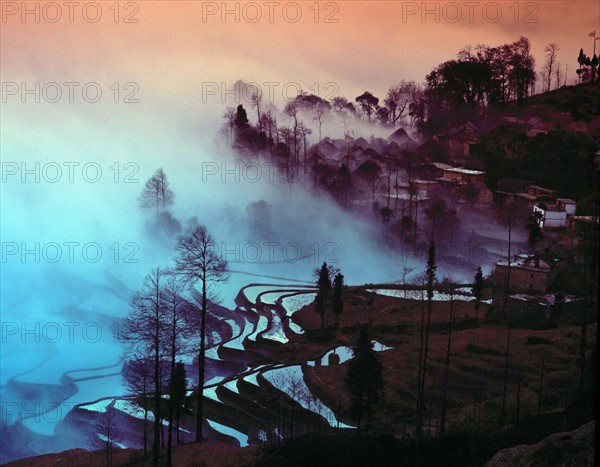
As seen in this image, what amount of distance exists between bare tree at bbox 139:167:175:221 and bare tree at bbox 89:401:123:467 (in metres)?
10.1

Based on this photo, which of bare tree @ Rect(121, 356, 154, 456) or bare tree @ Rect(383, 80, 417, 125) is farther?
bare tree @ Rect(383, 80, 417, 125)

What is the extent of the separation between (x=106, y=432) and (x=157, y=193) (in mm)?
11728

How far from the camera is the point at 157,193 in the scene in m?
22.2

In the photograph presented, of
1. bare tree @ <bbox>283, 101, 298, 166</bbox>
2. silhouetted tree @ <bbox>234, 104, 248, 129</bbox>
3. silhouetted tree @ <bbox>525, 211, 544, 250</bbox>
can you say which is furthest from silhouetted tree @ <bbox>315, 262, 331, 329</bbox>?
bare tree @ <bbox>283, 101, 298, 166</bbox>

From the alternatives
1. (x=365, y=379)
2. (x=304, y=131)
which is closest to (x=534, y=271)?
(x=365, y=379)

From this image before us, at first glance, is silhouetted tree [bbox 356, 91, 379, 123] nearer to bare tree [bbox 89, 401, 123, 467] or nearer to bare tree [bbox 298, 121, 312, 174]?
bare tree [bbox 298, 121, 312, 174]

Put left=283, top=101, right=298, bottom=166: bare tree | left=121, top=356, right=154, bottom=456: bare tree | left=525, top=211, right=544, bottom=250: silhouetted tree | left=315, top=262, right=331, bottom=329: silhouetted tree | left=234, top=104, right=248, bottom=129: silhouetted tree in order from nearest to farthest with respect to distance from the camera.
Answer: left=121, top=356, right=154, bottom=456: bare tree
left=315, top=262, right=331, bottom=329: silhouetted tree
left=525, top=211, right=544, bottom=250: silhouetted tree
left=234, top=104, right=248, bottom=129: silhouetted tree
left=283, top=101, right=298, bottom=166: bare tree

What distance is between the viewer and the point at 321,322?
54.7ft

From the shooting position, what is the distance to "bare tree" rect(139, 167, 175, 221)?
22.1 meters

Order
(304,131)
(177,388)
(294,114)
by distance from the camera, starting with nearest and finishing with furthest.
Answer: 1. (177,388)
2. (294,114)
3. (304,131)

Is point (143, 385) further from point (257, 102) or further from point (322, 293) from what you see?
point (257, 102)

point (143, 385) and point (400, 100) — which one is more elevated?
point (400, 100)

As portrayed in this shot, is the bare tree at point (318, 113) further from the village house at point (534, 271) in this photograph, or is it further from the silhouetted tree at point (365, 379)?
the silhouetted tree at point (365, 379)

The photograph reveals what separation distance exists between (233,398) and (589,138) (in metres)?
13.9
